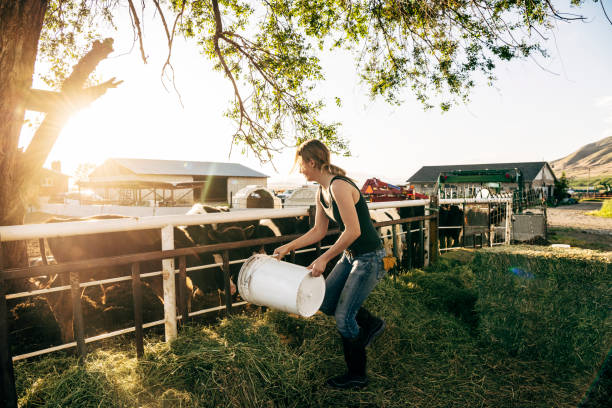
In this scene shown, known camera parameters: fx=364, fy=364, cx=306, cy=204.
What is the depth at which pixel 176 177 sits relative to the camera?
37.9 metres

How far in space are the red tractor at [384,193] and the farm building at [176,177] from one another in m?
23.2

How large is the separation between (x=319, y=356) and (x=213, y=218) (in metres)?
1.49

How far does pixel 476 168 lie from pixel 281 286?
55.2 m

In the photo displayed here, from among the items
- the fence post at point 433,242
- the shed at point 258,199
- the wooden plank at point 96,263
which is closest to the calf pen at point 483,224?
the fence post at point 433,242

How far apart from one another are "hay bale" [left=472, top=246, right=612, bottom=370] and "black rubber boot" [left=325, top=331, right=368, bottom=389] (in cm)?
154

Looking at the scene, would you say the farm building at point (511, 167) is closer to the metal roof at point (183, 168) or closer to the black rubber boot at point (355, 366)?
the metal roof at point (183, 168)

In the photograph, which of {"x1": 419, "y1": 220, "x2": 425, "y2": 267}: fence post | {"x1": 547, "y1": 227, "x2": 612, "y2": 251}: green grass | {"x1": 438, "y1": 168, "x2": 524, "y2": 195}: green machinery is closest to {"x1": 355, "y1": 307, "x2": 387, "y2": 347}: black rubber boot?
{"x1": 419, "y1": 220, "x2": 425, "y2": 267}: fence post

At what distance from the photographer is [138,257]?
2721 mm

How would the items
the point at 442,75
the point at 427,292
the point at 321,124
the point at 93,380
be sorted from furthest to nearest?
the point at 321,124 < the point at 442,75 < the point at 427,292 < the point at 93,380

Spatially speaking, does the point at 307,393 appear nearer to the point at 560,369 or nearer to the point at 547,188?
the point at 560,369

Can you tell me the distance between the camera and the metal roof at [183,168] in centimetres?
3759

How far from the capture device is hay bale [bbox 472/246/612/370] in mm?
3213

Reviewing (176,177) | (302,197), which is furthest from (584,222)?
(176,177)

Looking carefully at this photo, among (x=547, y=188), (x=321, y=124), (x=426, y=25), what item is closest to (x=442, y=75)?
(x=426, y=25)
